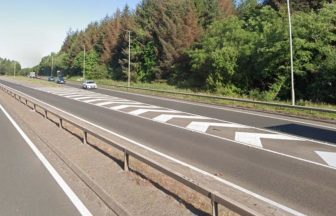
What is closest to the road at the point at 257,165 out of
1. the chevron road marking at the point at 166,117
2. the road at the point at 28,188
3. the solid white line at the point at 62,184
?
the chevron road marking at the point at 166,117

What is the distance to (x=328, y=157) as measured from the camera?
11805 mm

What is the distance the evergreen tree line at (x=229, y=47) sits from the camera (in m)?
35.9

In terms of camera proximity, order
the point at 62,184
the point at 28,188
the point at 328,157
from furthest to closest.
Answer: the point at 328,157, the point at 62,184, the point at 28,188

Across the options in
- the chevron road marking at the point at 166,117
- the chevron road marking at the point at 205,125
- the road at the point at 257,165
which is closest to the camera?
the road at the point at 257,165

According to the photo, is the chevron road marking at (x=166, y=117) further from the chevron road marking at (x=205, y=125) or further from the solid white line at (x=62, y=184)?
the solid white line at (x=62, y=184)

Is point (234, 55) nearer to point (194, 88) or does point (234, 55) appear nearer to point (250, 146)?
point (194, 88)

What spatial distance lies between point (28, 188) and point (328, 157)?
7.63 metres

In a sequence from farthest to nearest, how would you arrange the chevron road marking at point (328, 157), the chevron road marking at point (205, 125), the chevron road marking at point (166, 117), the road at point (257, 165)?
the chevron road marking at point (166, 117) → the chevron road marking at point (205, 125) → the chevron road marking at point (328, 157) → the road at point (257, 165)

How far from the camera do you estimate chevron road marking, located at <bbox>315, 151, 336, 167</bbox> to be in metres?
11.1

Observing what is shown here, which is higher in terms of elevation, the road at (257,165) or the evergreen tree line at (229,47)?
the evergreen tree line at (229,47)

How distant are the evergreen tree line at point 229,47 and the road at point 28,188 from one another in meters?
27.1

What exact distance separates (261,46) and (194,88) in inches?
635

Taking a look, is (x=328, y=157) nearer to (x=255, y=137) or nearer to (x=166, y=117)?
(x=255, y=137)

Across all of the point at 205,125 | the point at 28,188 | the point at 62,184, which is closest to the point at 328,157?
the point at 62,184
